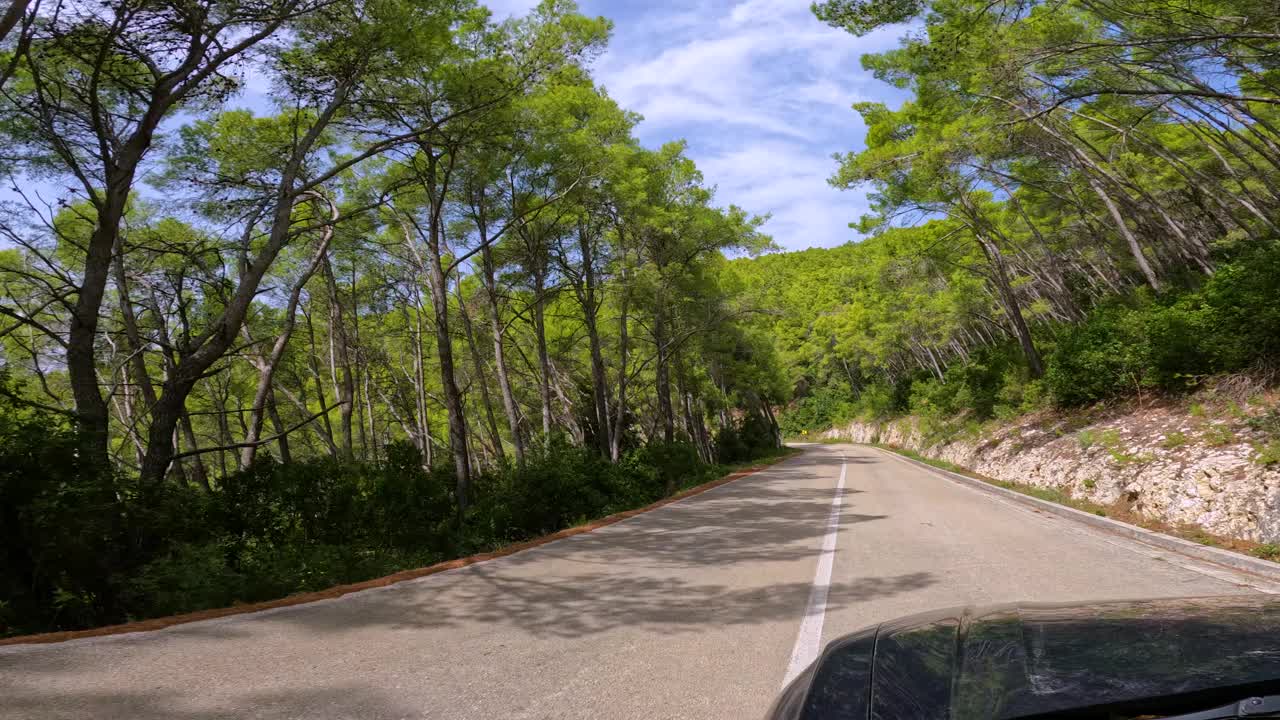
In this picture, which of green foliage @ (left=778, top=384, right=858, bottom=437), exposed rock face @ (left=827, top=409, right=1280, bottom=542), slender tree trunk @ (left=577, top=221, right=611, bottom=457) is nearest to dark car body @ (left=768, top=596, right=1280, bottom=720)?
exposed rock face @ (left=827, top=409, right=1280, bottom=542)

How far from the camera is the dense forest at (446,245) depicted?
764 cm

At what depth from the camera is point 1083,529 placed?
9305mm

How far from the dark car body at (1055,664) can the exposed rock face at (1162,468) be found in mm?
7238

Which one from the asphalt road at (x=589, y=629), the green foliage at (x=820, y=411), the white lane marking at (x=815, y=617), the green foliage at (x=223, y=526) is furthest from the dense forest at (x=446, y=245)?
the green foliage at (x=820, y=411)

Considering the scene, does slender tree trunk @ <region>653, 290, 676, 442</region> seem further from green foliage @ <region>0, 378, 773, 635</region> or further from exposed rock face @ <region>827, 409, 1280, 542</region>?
exposed rock face @ <region>827, 409, 1280, 542</region>

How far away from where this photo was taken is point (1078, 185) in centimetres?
2145

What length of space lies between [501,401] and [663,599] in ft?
106

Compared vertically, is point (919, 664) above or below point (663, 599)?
above

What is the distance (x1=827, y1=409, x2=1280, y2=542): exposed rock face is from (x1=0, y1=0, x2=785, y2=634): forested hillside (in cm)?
981

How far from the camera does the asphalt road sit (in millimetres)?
3674

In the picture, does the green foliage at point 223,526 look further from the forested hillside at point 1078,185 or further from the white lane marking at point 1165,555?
the forested hillside at point 1078,185

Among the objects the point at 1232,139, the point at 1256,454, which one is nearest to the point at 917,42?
the point at 1256,454

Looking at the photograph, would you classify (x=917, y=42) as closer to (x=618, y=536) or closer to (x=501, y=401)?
(x=618, y=536)

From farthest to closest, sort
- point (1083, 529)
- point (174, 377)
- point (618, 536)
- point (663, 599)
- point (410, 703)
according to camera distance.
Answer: point (618, 536) < point (1083, 529) < point (174, 377) < point (663, 599) < point (410, 703)
